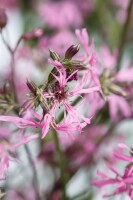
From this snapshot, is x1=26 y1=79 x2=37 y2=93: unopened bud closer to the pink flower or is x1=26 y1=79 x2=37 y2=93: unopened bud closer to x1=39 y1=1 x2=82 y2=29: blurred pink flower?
the pink flower

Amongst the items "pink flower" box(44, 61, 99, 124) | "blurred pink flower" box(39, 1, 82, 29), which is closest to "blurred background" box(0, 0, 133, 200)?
"blurred pink flower" box(39, 1, 82, 29)

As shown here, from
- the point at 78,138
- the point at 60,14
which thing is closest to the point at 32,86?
the point at 78,138

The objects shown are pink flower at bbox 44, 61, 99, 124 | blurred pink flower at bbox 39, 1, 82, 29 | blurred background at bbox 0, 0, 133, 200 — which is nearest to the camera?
pink flower at bbox 44, 61, 99, 124

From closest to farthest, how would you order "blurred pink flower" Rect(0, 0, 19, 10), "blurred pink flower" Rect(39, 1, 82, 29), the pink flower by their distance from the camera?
1. the pink flower
2. "blurred pink flower" Rect(39, 1, 82, 29)
3. "blurred pink flower" Rect(0, 0, 19, 10)

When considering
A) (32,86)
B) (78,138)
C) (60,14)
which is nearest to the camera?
(32,86)

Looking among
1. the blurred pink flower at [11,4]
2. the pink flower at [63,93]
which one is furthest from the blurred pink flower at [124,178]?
the blurred pink flower at [11,4]

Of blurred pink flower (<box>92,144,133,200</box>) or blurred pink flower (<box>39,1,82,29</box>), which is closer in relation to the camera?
blurred pink flower (<box>92,144,133,200</box>)

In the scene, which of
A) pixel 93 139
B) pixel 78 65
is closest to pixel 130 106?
pixel 93 139

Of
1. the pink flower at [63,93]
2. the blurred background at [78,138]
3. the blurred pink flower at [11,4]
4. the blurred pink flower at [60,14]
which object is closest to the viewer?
the pink flower at [63,93]

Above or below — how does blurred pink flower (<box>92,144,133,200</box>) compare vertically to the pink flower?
below

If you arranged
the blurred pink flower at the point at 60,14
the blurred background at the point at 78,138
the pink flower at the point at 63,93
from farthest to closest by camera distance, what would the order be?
the blurred pink flower at the point at 60,14, the blurred background at the point at 78,138, the pink flower at the point at 63,93

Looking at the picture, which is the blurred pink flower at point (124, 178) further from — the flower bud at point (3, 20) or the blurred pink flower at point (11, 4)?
the blurred pink flower at point (11, 4)

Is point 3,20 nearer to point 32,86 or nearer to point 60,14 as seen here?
point 32,86
